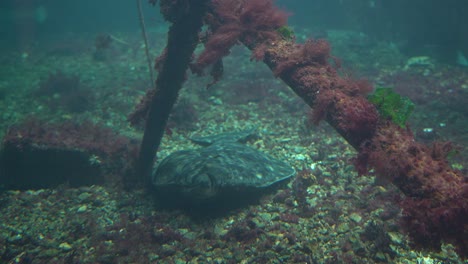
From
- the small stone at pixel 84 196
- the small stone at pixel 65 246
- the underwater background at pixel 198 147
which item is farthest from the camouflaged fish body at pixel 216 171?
the small stone at pixel 65 246

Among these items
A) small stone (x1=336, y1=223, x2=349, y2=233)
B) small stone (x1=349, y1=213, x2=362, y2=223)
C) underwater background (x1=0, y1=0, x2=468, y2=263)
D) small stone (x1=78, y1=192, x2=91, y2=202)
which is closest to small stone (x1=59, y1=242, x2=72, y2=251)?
underwater background (x1=0, y1=0, x2=468, y2=263)

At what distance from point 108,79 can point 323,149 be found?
13338 millimetres

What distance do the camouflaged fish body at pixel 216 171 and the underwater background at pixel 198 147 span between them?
0.50 m

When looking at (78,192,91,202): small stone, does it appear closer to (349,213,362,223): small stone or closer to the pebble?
the pebble

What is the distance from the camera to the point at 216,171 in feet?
21.9

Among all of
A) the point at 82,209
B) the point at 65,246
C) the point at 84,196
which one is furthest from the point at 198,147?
the point at 65,246

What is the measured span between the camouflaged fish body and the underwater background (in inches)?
19.8

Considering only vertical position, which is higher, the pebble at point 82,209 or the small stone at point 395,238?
the small stone at point 395,238

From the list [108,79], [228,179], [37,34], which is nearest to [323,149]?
[228,179]

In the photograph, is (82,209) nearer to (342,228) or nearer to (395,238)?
(342,228)

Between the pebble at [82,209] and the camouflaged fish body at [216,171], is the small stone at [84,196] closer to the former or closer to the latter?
the pebble at [82,209]

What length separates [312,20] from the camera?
34875 millimetres

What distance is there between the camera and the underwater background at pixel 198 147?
5.67 meters

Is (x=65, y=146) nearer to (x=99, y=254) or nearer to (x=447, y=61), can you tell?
(x=99, y=254)
